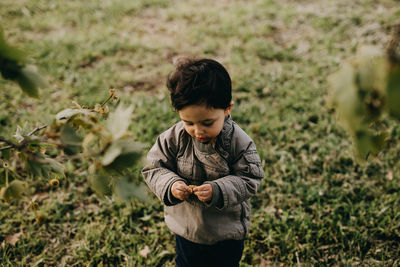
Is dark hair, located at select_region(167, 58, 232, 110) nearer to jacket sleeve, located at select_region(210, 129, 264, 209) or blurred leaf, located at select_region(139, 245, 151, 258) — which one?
jacket sleeve, located at select_region(210, 129, 264, 209)

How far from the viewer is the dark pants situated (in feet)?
5.82

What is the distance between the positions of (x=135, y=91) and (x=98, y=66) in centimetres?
73

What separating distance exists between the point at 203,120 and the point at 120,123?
0.60m

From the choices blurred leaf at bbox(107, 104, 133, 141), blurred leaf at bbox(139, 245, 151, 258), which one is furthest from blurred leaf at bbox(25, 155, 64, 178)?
blurred leaf at bbox(139, 245, 151, 258)

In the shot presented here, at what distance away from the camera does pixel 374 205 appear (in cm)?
242

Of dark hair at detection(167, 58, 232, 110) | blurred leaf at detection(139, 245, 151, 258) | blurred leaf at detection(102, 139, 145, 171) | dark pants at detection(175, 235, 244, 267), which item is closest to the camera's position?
blurred leaf at detection(102, 139, 145, 171)

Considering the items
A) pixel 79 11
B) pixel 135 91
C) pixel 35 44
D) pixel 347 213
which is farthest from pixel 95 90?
pixel 347 213

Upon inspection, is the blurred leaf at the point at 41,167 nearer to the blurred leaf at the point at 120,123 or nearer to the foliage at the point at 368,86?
the blurred leaf at the point at 120,123

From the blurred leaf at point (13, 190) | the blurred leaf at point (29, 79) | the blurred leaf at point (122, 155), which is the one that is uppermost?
the blurred leaf at point (29, 79)

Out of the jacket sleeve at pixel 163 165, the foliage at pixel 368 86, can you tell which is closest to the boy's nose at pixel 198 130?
the jacket sleeve at pixel 163 165

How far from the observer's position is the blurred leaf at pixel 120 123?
824 millimetres

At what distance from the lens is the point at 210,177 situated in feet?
5.29

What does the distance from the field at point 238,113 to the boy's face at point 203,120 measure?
47cm

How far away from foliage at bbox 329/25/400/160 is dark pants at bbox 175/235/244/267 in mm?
1265
